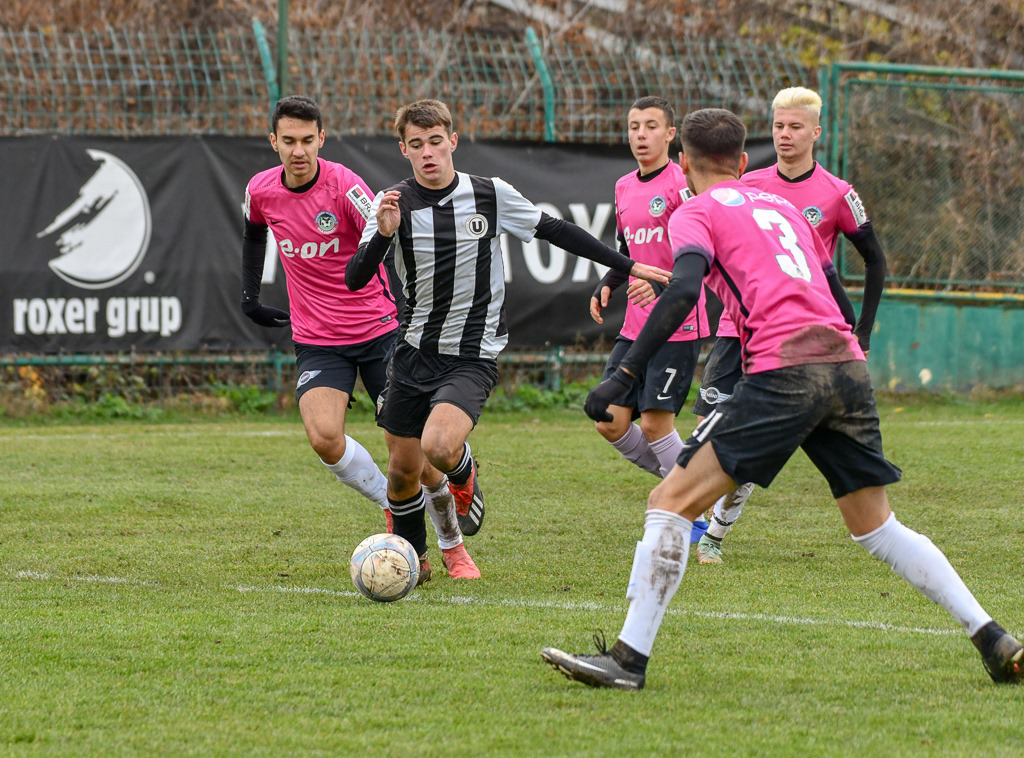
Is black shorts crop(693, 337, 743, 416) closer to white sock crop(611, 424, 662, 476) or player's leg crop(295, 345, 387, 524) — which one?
white sock crop(611, 424, 662, 476)

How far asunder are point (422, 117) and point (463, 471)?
1.61 m

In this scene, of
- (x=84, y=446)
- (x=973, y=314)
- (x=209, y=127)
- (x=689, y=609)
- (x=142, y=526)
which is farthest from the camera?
(x=973, y=314)

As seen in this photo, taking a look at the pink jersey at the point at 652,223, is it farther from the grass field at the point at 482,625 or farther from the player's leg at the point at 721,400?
the grass field at the point at 482,625

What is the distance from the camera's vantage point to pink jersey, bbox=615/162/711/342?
25.0 feet

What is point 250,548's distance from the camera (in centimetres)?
707

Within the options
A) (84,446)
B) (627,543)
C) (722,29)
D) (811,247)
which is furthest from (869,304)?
(722,29)

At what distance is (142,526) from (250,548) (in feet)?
3.14

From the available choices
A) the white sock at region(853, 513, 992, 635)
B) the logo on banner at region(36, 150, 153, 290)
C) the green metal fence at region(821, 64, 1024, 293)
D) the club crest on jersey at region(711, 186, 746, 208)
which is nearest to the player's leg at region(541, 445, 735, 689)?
the white sock at region(853, 513, 992, 635)

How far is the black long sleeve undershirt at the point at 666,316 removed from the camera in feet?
14.3

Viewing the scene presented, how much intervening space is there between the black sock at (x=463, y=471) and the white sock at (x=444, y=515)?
0.05 m


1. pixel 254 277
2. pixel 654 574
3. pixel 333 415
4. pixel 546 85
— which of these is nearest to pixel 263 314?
pixel 254 277

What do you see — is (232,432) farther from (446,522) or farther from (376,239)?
(376,239)

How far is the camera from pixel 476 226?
6.20 metres

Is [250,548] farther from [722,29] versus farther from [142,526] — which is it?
[722,29]
